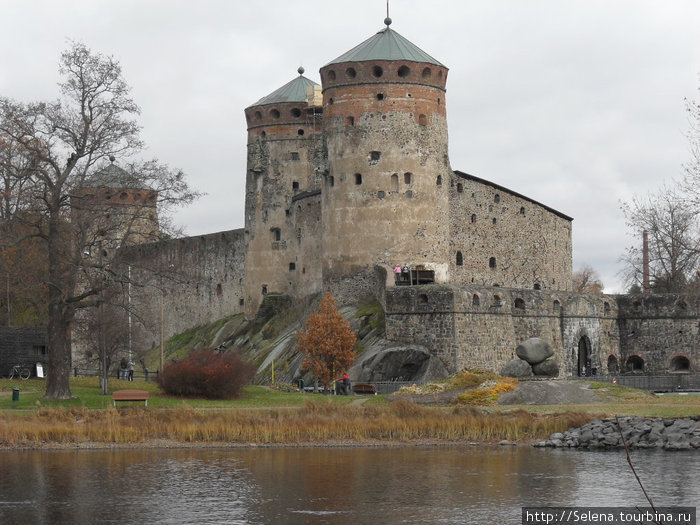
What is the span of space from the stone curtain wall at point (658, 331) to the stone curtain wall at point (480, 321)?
12.2ft

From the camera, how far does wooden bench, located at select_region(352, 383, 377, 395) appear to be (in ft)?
156

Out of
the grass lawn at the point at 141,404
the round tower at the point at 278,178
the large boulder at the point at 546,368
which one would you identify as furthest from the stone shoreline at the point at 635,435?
the round tower at the point at 278,178

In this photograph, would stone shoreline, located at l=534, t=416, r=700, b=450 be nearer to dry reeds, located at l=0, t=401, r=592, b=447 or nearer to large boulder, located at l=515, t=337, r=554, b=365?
dry reeds, located at l=0, t=401, r=592, b=447

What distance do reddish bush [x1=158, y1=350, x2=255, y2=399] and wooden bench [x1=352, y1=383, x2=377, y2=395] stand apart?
185 inches

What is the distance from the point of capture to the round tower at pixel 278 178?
68.1 meters

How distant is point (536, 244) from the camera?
215 feet

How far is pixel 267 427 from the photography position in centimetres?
3684

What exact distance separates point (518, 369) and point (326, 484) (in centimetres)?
2079

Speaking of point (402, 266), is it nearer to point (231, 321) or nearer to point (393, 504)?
point (231, 321)

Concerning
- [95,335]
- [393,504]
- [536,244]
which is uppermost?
[536,244]

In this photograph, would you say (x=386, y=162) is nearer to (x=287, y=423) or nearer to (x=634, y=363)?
(x=634, y=363)

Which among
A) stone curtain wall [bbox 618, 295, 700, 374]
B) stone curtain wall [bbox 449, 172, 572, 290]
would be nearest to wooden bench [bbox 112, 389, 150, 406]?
stone curtain wall [bbox 449, 172, 572, 290]

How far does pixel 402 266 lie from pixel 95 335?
1346 centimetres

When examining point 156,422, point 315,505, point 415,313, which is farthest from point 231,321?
point 315,505
